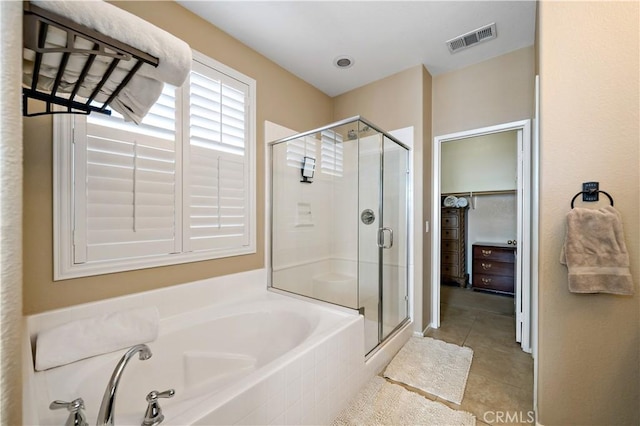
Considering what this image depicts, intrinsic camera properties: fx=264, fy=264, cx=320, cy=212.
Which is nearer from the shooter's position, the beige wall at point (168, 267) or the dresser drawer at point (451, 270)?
the beige wall at point (168, 267)

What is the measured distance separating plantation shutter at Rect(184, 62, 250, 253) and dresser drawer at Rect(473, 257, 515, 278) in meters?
3.51

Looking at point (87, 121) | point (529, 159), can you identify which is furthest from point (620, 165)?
point (87, 121)

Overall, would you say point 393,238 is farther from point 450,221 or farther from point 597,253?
point 450,221

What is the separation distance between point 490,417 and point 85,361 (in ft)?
7.24

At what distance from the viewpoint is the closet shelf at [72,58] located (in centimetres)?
71

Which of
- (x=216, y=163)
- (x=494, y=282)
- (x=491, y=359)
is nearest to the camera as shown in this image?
(x=216, y=163)

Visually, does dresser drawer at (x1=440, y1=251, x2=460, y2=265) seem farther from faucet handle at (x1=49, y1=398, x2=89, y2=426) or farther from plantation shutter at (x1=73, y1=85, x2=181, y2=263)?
faucet handle at (x1=49, y1=398, x2=89, y2=426)

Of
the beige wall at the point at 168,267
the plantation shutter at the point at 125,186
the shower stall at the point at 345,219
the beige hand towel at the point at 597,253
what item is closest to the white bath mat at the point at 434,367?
the shower stall at the point at 345,219

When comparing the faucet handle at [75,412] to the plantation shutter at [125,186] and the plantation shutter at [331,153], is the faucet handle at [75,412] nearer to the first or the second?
the plantation shutter at [125,186]

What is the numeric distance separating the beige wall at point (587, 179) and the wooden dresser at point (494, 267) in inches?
107

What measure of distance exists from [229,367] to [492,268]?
379 centimetres

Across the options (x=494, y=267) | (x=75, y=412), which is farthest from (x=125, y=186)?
(x=494, y=267)

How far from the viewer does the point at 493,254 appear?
12.7ft

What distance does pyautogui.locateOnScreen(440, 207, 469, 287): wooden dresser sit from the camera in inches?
166
